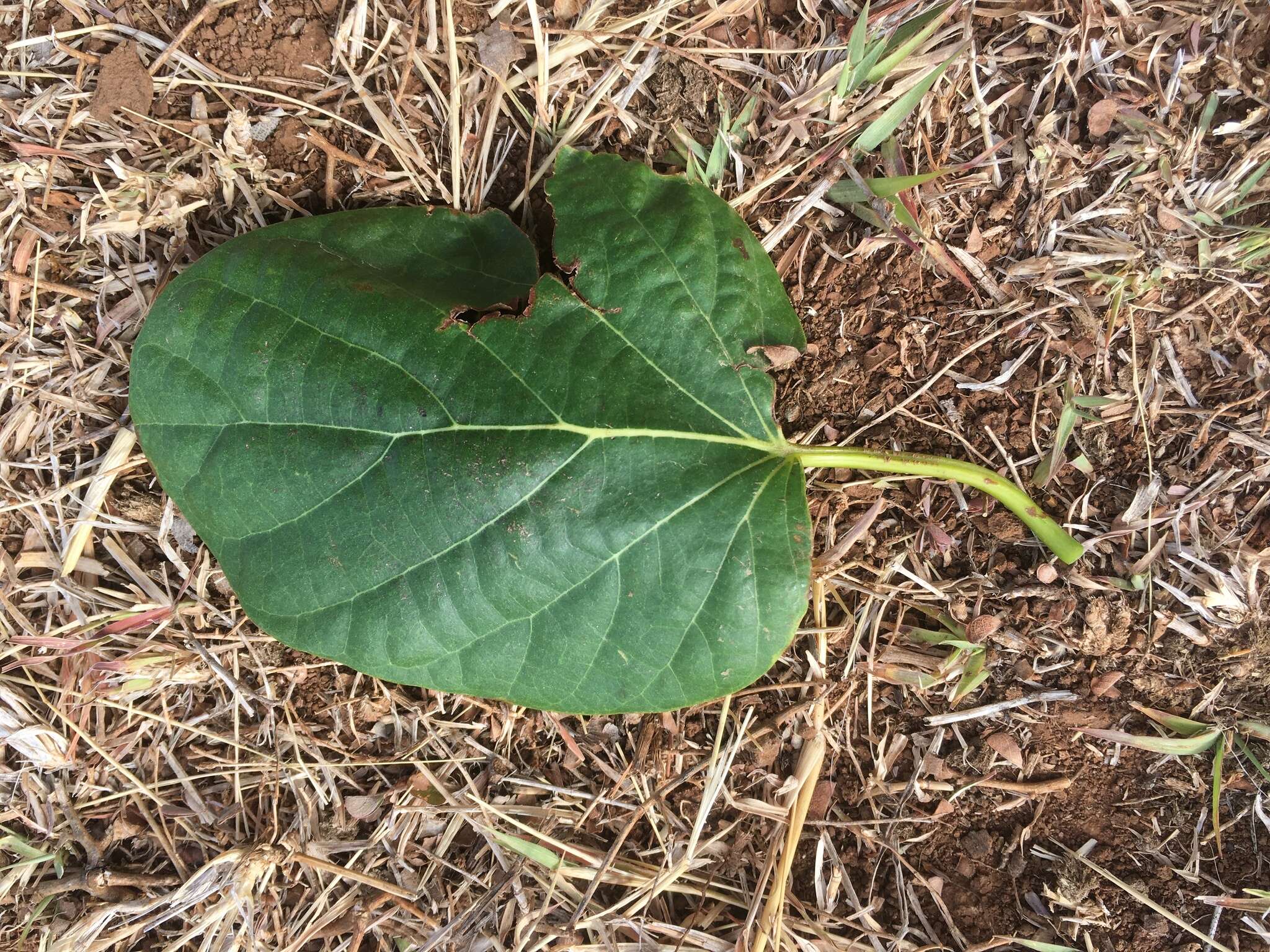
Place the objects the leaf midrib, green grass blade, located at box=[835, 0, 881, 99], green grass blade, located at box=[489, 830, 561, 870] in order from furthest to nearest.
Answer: green grass blade, located at box=[489, 830, 561, 870] < green grass blade, located at box=[835, 0, 881, 99] < the leaf midrib

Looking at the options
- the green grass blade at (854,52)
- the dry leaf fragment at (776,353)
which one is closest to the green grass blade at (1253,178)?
the green grass blade at (854,52)

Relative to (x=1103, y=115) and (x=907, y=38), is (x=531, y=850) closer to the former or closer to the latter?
(x=907, y=38)

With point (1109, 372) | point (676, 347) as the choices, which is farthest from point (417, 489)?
point (1109, 372)

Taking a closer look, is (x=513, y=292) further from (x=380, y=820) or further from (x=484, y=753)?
(x=380, y=820)

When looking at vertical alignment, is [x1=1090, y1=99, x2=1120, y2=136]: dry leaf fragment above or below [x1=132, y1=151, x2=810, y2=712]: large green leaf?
above

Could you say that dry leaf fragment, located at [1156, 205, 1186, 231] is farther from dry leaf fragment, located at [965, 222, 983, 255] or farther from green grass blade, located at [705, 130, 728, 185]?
green grass blade, located at [705, 130, 728, 185]

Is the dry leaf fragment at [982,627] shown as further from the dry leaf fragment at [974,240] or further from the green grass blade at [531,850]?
the green grass blade at [531,850]

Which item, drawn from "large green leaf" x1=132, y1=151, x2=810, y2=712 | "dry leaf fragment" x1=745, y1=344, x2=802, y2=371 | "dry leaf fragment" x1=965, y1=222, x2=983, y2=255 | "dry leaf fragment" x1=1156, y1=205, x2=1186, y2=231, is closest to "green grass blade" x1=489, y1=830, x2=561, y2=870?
"large green leaf" x1=132, y1=151, x2=810, y2=712
